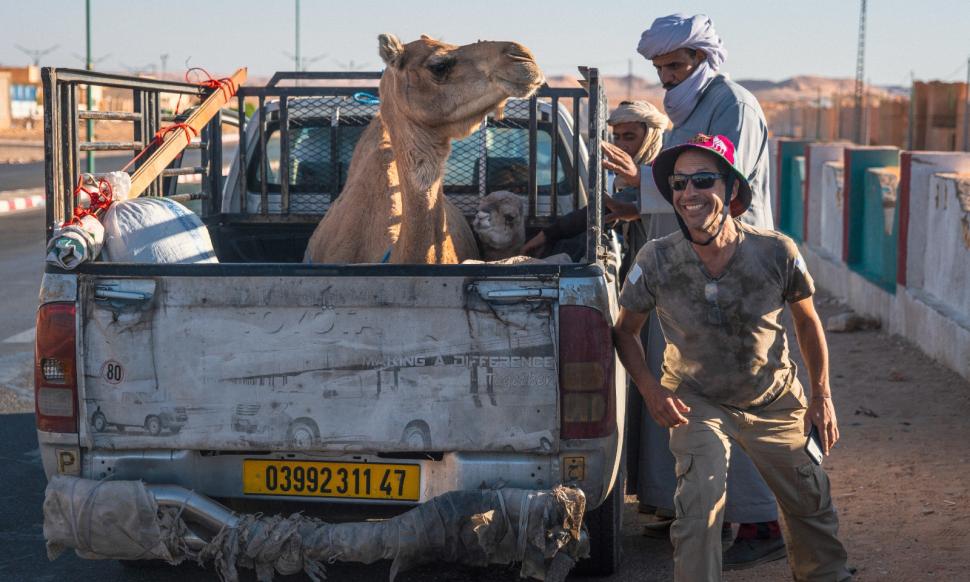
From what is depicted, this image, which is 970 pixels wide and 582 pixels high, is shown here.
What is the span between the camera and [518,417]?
178 inches

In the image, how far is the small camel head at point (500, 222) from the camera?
620cm

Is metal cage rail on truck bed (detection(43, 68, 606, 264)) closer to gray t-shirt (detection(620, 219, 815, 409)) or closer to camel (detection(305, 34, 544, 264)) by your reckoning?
camel (detection(305, 34, 544, 264))

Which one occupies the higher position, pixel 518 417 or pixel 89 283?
pixel 89 283

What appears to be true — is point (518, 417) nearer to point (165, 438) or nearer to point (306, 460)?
point (306, 460)

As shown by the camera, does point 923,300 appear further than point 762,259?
Yes

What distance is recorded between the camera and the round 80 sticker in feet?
15.2

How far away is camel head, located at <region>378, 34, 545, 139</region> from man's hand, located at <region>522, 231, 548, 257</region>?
97 centimetres

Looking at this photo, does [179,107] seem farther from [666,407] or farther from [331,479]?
[666,407]

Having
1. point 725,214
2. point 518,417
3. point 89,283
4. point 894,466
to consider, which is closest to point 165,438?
point 89,283

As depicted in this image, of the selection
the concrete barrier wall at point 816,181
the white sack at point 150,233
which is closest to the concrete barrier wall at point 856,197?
the concrete barrier wall at point 816,181

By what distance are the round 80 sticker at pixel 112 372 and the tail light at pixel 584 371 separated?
1499 millimetres

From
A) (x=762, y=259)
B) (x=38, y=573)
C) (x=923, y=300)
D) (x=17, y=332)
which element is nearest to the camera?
(x=762, y=259)

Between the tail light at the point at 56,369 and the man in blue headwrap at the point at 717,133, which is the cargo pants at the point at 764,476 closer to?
the man in blue headwrap at the point at 717,133

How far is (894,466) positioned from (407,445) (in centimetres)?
362
